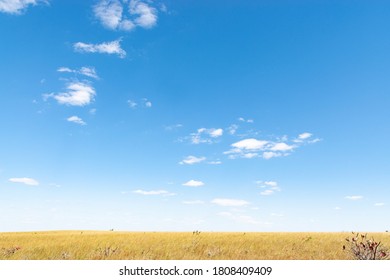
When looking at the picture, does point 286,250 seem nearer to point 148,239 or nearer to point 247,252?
point 247,252

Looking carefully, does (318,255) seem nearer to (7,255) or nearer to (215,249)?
(215,249)

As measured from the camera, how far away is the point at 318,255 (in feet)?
71.0

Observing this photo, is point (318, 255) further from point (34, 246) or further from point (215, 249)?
point (34, 246)

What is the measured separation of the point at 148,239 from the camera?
25.6 metres
